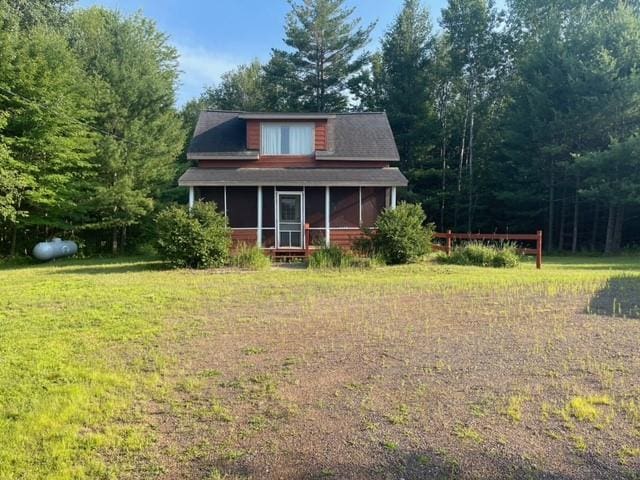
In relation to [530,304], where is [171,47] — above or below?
above

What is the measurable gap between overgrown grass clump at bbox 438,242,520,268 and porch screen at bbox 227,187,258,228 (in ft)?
22.1

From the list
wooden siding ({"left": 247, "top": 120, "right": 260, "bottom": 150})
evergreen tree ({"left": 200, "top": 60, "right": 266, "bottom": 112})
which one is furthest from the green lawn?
evergreen tree ({"left": 200, "top": 60, "right": 266, "bottom": 112})

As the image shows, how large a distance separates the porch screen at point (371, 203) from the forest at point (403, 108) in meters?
9.23

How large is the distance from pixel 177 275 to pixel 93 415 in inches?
310

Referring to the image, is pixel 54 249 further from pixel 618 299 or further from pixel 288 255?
pixel 618 299

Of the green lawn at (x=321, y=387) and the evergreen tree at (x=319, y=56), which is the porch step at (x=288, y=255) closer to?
the green lawn at (x=321, y=387)

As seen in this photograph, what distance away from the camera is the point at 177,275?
11.5 m

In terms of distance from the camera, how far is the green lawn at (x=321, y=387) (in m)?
3.20

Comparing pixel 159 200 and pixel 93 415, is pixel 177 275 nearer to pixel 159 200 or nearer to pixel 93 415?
pixel 93 415

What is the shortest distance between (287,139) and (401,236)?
6.57m

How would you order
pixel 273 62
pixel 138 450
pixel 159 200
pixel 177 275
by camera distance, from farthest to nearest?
1. pixel 273 62
2. pixel 159 200
3. pixel 177 275
4. pixel 138 450

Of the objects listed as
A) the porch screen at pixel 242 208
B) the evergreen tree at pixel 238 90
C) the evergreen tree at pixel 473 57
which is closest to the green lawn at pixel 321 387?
the porch screen at pixel 242 208

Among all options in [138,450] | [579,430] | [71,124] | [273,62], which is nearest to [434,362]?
[579,430]

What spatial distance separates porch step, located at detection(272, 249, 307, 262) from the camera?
606 inches
